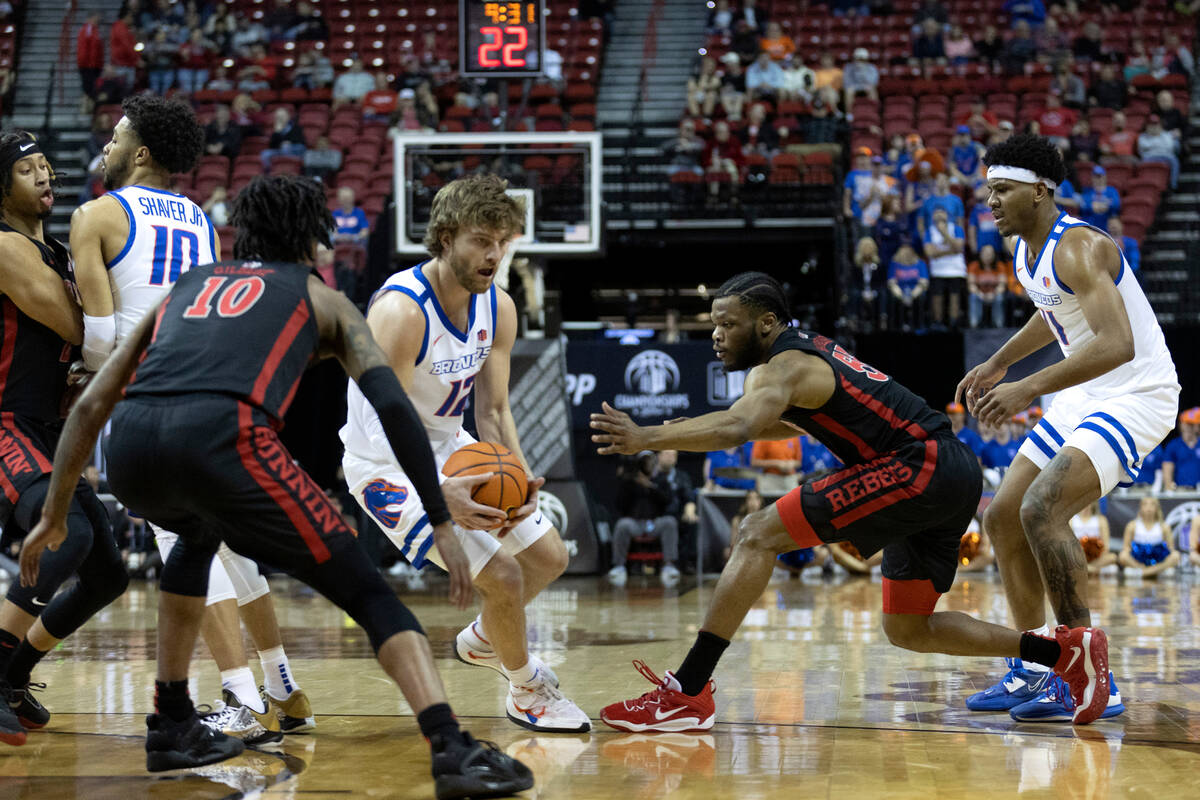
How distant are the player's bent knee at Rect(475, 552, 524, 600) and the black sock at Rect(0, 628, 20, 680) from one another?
1649 mm

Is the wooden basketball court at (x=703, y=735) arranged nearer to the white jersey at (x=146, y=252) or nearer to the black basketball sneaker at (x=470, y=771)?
the black basketball sneaker at (x=470, y=771)

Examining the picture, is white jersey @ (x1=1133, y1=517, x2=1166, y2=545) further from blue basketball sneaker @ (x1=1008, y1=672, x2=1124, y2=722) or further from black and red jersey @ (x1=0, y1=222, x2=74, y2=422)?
black and red jersey @ (x1=0, y1=222, x2=74, y2=422)

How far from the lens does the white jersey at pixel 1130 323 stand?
5129 mm

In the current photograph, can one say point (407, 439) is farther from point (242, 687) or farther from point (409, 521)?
point (242, 687)

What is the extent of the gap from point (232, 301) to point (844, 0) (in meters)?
18.7

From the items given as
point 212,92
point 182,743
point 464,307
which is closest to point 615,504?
point 464,307

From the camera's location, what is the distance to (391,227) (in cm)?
1402

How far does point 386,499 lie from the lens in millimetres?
4570

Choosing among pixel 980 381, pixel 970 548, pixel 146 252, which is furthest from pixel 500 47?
pixel 146 252

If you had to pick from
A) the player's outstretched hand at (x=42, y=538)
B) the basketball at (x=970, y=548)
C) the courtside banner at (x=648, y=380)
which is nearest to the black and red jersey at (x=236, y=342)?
the player's outstretched hand at (x=42, y=538)

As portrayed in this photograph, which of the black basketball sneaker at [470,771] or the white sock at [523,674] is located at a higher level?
the black basketball sneaker at [470,771]

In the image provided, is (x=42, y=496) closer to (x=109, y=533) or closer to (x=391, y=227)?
(x=109, y=533)

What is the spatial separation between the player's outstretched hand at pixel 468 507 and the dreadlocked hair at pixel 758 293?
1178 mm

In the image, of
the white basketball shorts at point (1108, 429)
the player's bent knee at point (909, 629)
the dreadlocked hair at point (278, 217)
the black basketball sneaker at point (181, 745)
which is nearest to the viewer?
the dreadlocked hair at point (278, 217)
